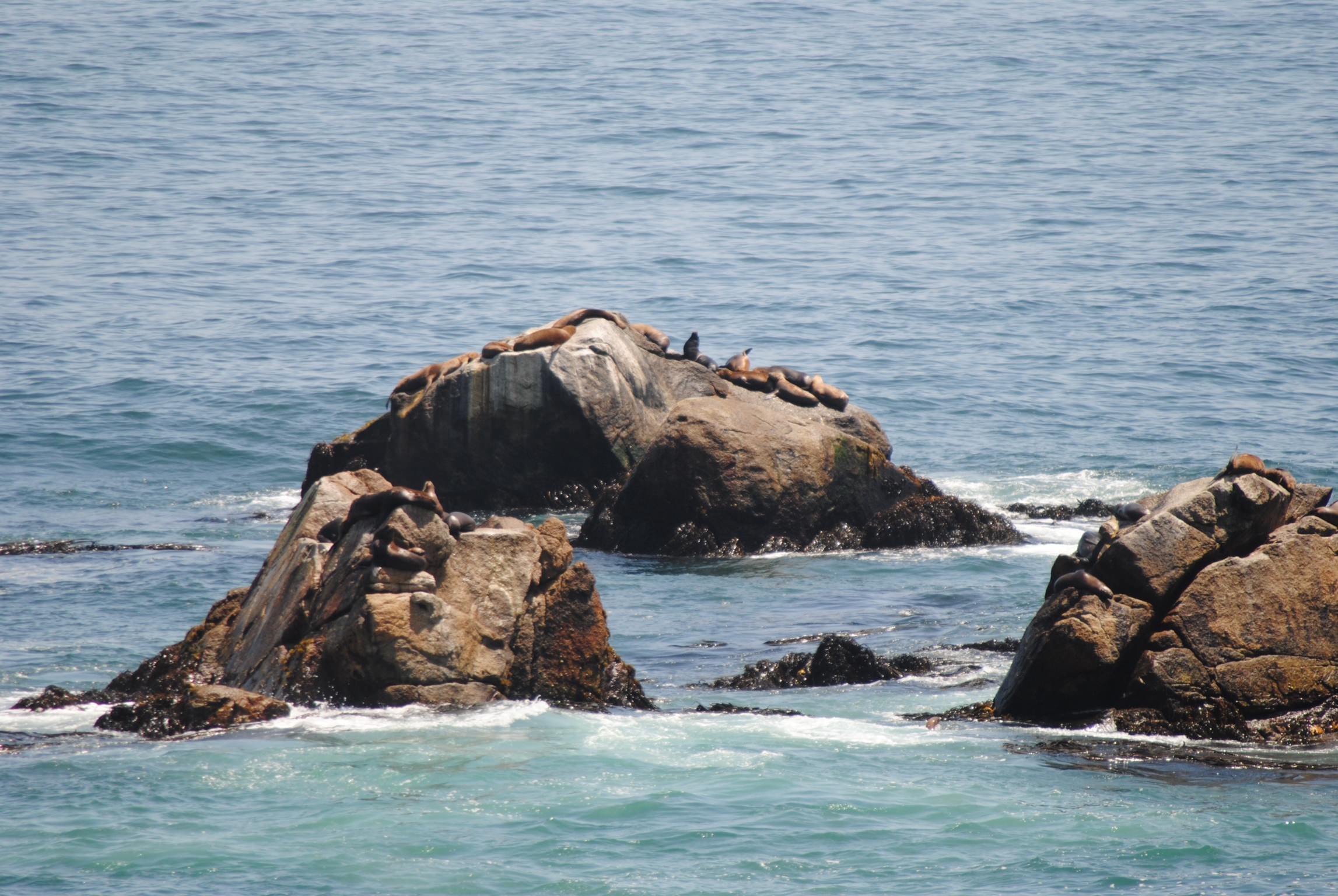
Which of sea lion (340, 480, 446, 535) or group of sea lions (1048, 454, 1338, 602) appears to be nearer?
group of sea lions (1048, 454, 1338, 602)

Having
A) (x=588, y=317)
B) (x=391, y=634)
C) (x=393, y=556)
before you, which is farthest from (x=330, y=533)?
(x=588, y=317)

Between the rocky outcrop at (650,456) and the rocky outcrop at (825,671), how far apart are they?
5.64 m

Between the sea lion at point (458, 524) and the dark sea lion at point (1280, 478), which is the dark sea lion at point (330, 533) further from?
the dark sea lion at point (1280, 478)

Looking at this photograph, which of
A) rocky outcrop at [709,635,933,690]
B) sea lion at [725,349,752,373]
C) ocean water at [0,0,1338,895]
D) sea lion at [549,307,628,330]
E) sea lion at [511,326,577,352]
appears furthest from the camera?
sea lion at [725,349,752,373]

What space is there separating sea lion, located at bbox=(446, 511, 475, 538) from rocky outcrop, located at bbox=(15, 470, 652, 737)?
106mm

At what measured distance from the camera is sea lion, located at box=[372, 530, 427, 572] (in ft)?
42.2

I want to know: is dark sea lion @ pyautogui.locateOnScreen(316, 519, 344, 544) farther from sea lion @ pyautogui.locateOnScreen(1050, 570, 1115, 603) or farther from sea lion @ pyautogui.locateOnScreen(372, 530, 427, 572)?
sea lion @ pyautogui.locateOnScreen(1050, 570, 1115, 603)

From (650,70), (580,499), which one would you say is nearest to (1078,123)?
(650,70)

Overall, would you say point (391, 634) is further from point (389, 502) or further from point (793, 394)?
point (793, 394)

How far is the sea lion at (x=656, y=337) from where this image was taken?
24828 millimetres

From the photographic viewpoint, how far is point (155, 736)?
12.5m

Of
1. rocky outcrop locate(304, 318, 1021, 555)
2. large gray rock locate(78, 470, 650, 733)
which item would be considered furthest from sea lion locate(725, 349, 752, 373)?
large gray rock locate(78, 470, 650, 733)

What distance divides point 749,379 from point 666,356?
1749 mm

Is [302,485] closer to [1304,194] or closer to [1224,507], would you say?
[1224,507]
